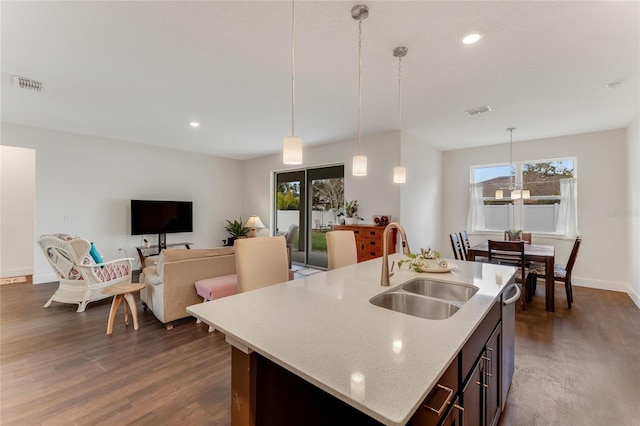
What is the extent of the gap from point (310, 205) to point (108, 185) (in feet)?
13.7

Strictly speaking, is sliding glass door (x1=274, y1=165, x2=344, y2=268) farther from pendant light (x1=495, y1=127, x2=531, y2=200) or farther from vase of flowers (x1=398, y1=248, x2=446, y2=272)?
vase of flowers (x1=398, y1=248, x2=446, y2=272)

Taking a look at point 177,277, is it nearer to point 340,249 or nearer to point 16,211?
point 340,249

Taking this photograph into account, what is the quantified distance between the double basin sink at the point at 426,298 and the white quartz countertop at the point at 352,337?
0.22 feet

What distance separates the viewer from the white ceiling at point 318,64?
2012 mm

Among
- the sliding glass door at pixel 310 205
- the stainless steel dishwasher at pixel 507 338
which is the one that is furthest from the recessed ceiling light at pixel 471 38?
the sliding glass door at pixel 310 205

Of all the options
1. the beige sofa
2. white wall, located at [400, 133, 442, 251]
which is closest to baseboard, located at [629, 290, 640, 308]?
white wall, located at [400, 133, 442, 251]

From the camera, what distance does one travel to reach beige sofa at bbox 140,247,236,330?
3.07 metres

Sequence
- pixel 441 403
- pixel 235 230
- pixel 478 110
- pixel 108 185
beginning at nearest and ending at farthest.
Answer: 1. pixel 441 403
2. pixel 478 110
3. pixel 108 185
4. pixel 235 230

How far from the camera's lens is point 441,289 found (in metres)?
1.85

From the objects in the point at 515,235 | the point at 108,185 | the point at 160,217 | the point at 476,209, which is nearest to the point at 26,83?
the point at 108,185

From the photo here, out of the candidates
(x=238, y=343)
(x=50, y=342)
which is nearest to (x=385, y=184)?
(x=238, y=343)

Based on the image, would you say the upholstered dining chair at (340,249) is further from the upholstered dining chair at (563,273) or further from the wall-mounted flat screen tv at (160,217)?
the wall-mounted flat screen tv at (160,217)

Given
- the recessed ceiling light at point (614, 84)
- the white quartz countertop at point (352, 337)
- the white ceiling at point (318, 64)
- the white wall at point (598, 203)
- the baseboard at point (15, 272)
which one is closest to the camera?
the white quartz countertop at point (352, 337)

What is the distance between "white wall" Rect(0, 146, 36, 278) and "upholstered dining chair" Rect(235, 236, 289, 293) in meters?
6.17
